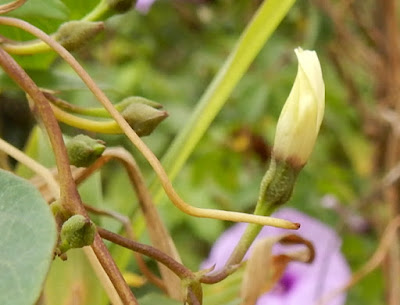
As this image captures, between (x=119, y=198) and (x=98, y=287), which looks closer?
(x=98, y=287)

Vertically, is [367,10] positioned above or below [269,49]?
above

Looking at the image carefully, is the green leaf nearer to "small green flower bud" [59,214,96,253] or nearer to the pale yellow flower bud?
"small green flower bud" [59,214,96,253]

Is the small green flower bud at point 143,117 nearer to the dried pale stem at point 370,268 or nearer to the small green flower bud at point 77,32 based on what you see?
the small green flower bud at point 77,32

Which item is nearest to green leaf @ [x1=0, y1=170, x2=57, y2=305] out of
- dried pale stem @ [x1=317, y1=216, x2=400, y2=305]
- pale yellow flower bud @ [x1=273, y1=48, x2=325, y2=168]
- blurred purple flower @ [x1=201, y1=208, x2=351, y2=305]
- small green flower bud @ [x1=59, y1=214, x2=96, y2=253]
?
small green flower bud @ [x1=59, y1=214, x2=96, y2=253]

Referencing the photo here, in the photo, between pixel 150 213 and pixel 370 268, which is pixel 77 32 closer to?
pixel 150 213

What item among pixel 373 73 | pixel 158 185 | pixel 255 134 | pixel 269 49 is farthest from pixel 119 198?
pixel 158 185

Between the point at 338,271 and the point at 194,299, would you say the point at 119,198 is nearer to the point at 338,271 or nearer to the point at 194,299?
the point at 338,271

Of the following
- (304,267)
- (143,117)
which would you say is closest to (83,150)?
(143,117)
